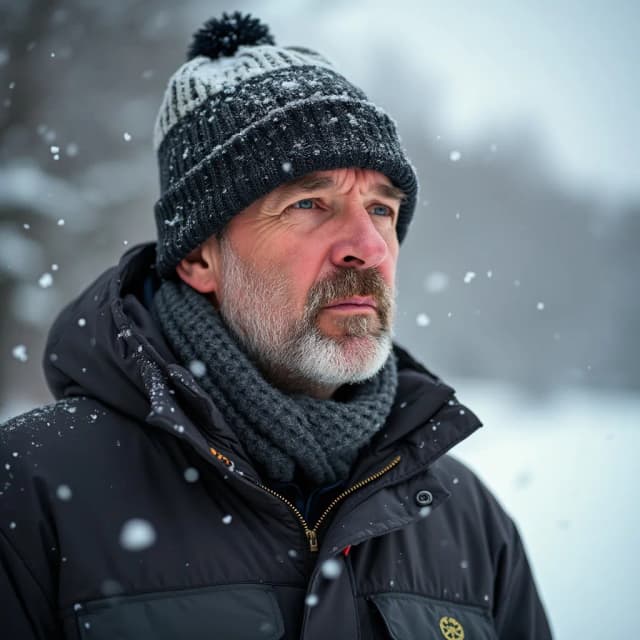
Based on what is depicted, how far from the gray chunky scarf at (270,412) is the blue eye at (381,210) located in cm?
70

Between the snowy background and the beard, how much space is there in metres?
3.32

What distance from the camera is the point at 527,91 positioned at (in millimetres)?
13734

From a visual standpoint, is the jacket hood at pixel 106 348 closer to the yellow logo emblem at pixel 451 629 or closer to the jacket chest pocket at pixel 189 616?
the jacket chest pocket at pixel 189 616

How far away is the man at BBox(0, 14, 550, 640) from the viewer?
1.65 m

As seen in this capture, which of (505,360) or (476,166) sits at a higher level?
(476,166)

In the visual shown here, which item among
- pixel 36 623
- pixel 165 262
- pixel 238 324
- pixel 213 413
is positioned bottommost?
pixel 36 623

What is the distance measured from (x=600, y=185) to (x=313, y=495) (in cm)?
1506

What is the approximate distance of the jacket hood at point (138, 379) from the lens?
5.81ft

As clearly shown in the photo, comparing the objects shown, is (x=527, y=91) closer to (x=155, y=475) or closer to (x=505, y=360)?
(x=505, y=360)

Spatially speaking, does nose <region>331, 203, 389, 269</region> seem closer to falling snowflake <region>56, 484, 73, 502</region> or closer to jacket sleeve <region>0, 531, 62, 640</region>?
falling snowflake <region>56, 484, 73, 502</region>

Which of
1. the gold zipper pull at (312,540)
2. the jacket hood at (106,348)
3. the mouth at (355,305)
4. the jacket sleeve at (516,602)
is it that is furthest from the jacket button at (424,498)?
the jacket hood at (106,348)

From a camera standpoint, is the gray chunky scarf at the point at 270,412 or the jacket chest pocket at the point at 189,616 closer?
the jacket chest pocket at the point at 189,616

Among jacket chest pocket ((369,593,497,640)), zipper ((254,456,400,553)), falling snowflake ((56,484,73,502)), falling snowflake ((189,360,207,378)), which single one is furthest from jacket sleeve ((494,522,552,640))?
falling snowflake ((56,484,73,502))

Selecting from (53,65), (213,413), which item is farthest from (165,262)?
(53,65)
